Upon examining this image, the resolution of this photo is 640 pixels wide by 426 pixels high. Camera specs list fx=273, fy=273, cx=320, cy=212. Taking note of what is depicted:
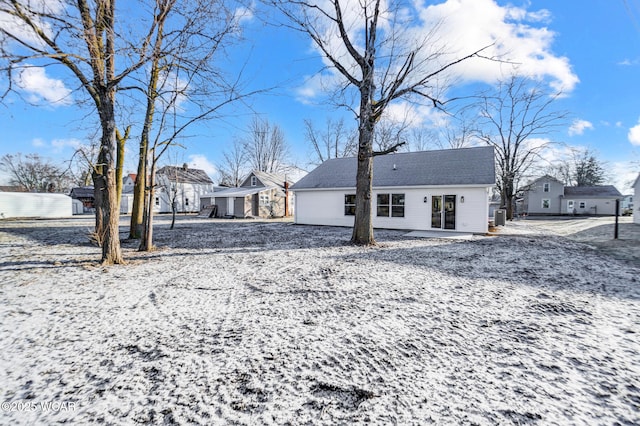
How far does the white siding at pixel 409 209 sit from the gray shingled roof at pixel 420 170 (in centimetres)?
41

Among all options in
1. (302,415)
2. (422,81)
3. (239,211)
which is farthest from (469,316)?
(239,211)

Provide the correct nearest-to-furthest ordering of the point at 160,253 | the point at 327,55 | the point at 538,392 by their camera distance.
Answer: the point at 538,392 → the point at 160,253 → the point at 327,55

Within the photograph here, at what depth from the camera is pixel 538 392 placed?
2094mm

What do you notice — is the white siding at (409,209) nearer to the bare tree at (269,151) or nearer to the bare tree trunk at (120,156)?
the bare tree trunk at (120,156)

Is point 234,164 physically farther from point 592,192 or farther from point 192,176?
point 592,192

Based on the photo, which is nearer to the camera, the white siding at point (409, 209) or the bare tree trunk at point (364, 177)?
the bare tree trunk at point (364, 177)

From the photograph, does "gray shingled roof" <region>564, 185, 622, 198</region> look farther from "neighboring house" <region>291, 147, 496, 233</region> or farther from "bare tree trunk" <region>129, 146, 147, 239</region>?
"bare tree trunk" <region>129, 146, 147, 239</region>

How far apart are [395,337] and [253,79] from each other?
603cm

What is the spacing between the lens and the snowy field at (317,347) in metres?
1.93

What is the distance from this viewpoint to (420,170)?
1434 centimetres

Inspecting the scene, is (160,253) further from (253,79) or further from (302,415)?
(302,415)

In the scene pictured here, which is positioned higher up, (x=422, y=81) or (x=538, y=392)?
(x=422, y=81)

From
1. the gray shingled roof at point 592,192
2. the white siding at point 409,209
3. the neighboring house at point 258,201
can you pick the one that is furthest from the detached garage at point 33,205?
the gray shingled roof at point 592,192

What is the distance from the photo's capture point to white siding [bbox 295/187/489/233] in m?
12.3
